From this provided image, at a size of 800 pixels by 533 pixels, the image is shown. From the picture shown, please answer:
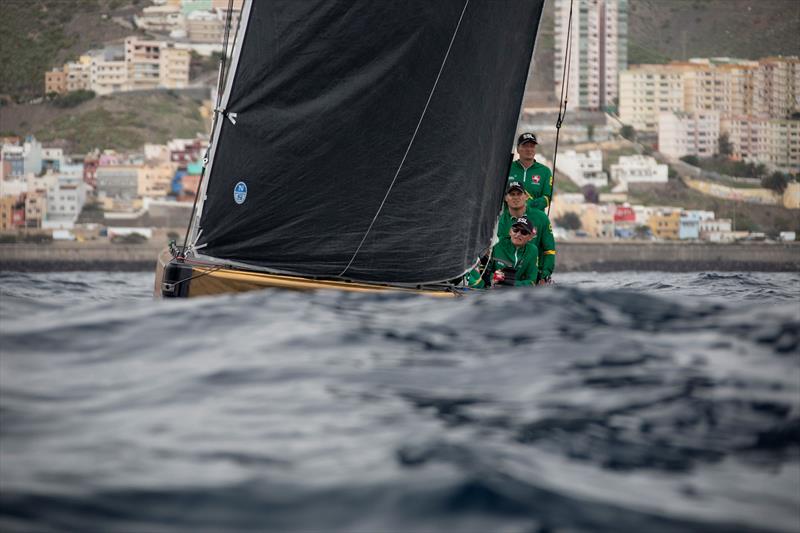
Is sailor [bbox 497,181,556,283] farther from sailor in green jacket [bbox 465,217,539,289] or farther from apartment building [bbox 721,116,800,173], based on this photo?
apartment building [bbox 721,116,800,173]

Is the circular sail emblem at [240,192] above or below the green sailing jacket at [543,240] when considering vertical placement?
above

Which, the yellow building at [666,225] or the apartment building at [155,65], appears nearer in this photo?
the yellow building at [666,225]

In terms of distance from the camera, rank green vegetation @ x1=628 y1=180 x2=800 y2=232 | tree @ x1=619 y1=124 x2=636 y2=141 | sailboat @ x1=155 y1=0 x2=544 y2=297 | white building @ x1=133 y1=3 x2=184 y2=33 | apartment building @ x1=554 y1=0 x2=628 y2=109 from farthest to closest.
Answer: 1. white building @ x1=133 y1=3 x2=184 y2=33
2. tree @ x1=619 y1=124 x2=636 y2=141
3. apartment building @ x1=554 y1=0 x2=628 y2=109
4. green vegetation @ x1=628 y1=180 x2=800 y2=232
5. sailboat @ x1=155 y1=0 x2=544 y2=297

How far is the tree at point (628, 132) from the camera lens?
391ft

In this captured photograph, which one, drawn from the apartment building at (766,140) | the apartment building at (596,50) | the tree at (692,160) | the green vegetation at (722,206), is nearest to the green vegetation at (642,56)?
the apartment building at (596,50)

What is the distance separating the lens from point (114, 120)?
11325 cm

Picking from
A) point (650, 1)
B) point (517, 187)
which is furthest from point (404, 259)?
point (650, 1)

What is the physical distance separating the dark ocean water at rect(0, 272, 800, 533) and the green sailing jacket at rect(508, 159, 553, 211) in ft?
13.2

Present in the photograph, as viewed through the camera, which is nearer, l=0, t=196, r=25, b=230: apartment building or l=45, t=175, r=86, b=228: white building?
l=0, t=196, r=25, b=230: apartment building

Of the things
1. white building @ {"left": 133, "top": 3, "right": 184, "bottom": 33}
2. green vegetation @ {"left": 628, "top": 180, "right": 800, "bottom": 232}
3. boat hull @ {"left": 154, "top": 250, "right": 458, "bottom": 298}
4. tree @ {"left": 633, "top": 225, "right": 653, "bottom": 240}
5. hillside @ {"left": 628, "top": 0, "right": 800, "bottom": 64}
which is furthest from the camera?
white building @ {"left": 133, "top": 3, "right": 184, "bottom": 33}

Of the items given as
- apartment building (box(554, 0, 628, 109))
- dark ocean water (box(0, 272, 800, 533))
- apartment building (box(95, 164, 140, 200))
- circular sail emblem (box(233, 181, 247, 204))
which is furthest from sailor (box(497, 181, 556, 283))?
apartment building (box(554, 0, 628, 109))

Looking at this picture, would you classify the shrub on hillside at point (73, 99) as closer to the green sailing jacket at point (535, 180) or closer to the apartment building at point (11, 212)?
the apartment building at point (11, 212)

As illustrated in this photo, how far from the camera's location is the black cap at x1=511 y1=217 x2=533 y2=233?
Answer: 9383 millimetres

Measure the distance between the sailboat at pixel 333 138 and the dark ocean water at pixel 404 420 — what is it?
2.74 meters
